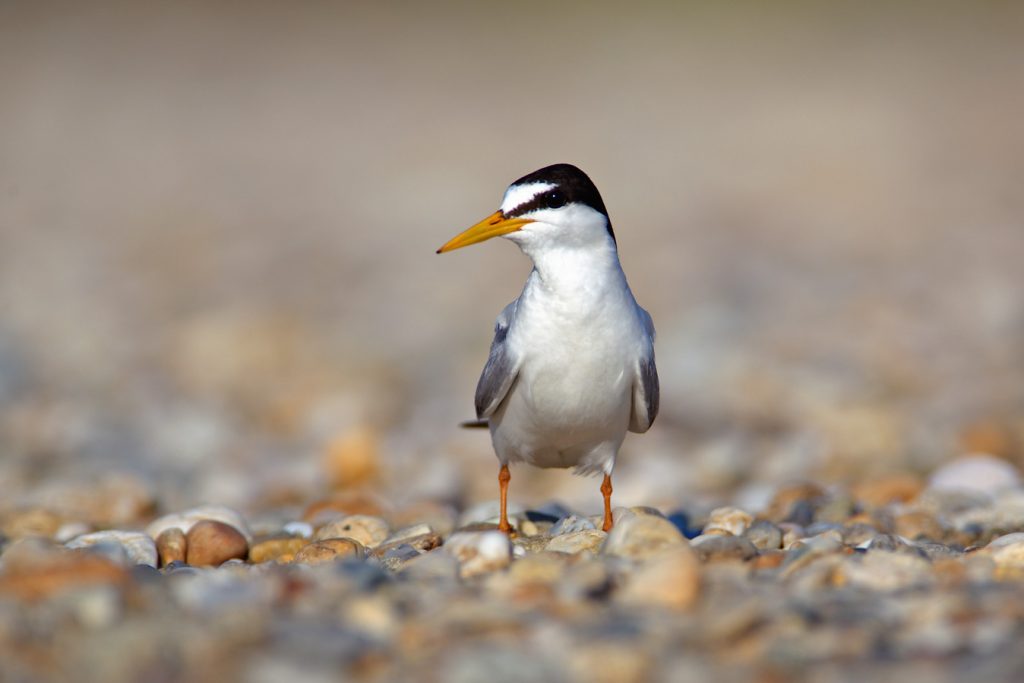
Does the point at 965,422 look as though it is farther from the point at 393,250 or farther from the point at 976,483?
the point at 393,250

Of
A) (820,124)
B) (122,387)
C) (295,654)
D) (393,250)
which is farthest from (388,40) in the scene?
(295,654)

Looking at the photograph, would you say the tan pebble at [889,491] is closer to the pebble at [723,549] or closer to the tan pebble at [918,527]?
the tan pebble at [918,527]

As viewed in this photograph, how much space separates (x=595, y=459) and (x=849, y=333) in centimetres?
512

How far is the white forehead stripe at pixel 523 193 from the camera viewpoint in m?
4.60

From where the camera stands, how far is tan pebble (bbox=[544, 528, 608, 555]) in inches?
166

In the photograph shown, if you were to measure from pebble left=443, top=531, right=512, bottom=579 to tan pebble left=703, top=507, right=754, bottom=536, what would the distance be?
135 cm

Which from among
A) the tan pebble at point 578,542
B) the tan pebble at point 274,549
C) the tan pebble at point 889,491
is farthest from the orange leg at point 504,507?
the tan pebble at point 889,491

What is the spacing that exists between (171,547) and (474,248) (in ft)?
26.5

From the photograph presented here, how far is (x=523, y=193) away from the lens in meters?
4.62

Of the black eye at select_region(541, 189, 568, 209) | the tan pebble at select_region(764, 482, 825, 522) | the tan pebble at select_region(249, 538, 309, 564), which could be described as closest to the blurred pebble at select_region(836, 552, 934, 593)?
the black eye at select_region(541, 189, 568, 209)

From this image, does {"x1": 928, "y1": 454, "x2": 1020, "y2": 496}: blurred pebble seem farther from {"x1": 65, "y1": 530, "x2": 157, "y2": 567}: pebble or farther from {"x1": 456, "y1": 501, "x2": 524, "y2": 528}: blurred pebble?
{"x1": 65, "y1": 530, "x2": 157, "y2": 567}: pebble

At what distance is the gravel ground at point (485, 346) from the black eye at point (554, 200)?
1204 millimetres

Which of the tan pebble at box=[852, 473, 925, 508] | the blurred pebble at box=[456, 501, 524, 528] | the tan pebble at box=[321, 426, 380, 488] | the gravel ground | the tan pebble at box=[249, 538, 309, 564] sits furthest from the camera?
the tan pebble at box=[321, 426, 380, 488]

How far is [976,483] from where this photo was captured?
607 centimetres
